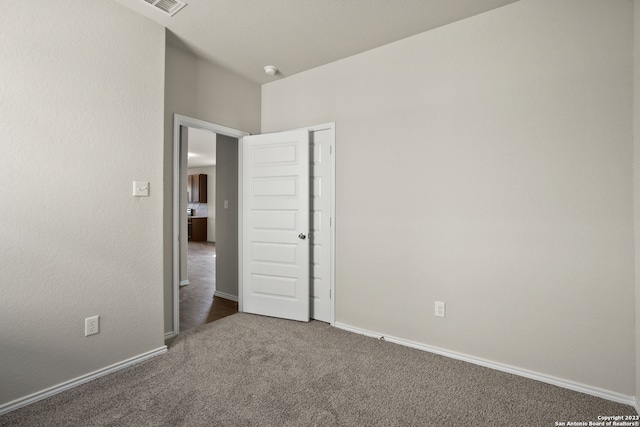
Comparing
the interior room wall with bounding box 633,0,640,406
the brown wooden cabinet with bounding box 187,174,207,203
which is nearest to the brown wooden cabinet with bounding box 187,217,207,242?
the brown wooden cabinet with bounding box 187,174,207,203

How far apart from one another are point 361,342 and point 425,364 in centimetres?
60

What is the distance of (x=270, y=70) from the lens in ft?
11.1

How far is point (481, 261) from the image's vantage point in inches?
97.1

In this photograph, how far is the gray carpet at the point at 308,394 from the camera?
182cm

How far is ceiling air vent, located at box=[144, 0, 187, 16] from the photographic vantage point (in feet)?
7.55

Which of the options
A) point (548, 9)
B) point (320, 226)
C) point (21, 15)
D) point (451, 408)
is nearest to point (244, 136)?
point (320, 226)

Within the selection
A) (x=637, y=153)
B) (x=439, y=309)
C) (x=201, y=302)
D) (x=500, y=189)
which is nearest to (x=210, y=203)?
(x=201, y=302)

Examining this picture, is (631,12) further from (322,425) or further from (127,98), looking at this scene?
(127,98)

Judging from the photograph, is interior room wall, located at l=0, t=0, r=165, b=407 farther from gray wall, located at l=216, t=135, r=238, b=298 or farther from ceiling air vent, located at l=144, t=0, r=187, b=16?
gray wall, located at l=216, t=135, r=238, b=298

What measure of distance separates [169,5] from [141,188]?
1.40 metres

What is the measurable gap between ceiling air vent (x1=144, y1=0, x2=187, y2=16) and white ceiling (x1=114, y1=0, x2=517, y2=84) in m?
0.04

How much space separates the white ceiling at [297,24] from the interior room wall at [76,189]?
13.1 inches

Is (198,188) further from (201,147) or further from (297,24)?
(297,24)

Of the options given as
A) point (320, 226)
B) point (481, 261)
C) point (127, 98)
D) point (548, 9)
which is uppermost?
point (548, 9)
